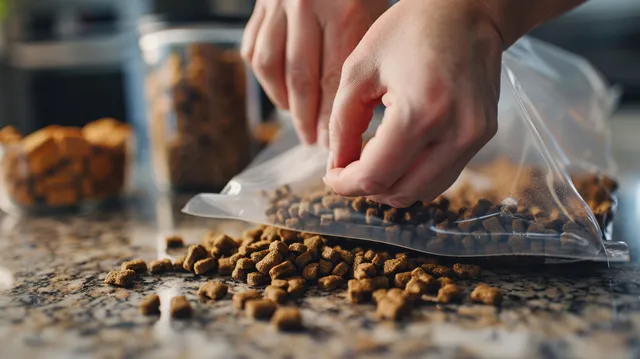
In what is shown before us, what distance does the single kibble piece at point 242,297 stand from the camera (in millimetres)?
562

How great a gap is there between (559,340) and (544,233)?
0.66ft

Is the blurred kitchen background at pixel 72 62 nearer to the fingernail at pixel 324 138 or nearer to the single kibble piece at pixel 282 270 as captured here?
the fingernail at pixel 324 138

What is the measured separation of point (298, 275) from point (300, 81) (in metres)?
0.29

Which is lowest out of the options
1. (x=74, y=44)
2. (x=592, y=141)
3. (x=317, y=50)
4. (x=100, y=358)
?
(x=100, y=358)

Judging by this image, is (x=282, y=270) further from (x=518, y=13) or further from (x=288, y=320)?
(x=518, y=13)

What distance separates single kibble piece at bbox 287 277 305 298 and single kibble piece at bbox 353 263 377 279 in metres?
0.06

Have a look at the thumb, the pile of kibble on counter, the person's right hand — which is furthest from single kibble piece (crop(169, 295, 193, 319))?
the person's right hand

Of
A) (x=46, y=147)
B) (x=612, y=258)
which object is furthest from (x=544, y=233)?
(x=46, y=147)

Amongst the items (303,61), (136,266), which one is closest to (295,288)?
(136,266)

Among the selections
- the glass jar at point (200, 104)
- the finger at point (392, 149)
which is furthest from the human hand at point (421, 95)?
the glass jar at point (200, 104)

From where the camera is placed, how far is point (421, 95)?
1.64 ft

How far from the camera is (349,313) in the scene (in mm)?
546

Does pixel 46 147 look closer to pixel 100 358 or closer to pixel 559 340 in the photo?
pixel 100 358

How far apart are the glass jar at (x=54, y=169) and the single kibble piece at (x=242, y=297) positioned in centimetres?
68
